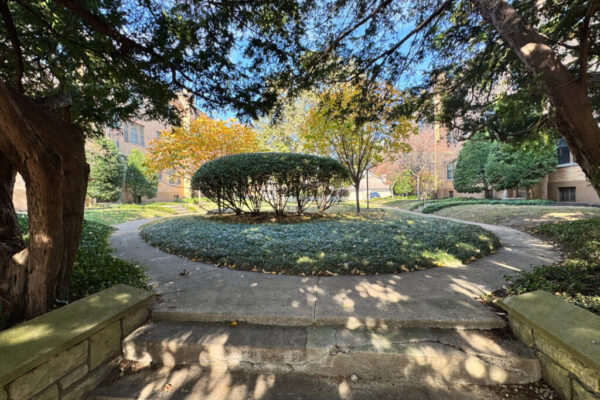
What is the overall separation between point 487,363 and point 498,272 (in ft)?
7.18

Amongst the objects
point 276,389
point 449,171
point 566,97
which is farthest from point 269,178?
point 449,171

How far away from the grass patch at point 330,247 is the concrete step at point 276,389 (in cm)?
172

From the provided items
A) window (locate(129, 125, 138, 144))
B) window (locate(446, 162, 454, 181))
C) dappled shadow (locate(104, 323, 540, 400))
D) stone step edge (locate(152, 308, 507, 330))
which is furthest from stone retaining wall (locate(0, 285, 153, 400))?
window (locate(446, 162, 454, 181))

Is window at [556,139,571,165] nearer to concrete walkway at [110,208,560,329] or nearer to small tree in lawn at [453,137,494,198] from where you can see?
small tree in lawn at [453,137,494,198]

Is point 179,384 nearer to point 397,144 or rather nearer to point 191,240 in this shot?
point 191,240

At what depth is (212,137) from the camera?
12.2 meters

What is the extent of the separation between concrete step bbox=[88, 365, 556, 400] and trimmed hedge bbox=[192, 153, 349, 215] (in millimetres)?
5240

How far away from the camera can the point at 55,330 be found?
1.59 meters

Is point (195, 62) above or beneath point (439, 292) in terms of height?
above

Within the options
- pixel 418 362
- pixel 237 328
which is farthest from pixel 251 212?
pixel 418 362

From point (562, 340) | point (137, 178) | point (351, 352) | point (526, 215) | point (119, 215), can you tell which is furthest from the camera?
point (137, 178)

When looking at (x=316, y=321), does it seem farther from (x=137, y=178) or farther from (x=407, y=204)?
(x=137, y=178)

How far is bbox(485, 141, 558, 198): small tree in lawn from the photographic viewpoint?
12391 millimetres

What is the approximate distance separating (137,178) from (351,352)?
2032cm
